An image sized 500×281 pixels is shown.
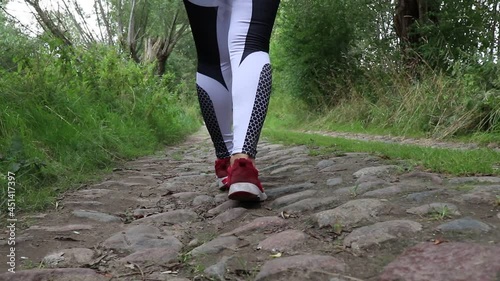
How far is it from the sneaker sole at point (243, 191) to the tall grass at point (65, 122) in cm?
97

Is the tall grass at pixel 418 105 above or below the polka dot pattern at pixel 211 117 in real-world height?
below

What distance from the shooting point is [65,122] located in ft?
12.2

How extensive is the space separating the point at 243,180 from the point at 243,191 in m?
0.05

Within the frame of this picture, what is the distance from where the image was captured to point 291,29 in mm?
12070

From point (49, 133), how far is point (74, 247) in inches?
78.4

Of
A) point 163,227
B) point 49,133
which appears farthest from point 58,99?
point 163,227

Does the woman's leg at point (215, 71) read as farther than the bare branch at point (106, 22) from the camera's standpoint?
No

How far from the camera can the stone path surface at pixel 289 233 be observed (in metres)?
1.25

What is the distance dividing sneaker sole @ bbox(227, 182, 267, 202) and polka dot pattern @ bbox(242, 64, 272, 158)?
5.8 inches

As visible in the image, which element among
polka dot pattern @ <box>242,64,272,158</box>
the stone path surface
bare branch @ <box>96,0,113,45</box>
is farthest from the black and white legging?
bare branch @ <box>96,0,113,45</box>

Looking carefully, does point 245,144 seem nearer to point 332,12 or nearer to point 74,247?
point 74,247

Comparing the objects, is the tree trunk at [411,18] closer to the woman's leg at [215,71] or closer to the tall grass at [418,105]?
the tall grass at [418,105]

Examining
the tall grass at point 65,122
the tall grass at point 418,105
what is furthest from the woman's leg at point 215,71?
the tall grass at point 418,105

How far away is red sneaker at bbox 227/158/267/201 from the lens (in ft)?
6.50
